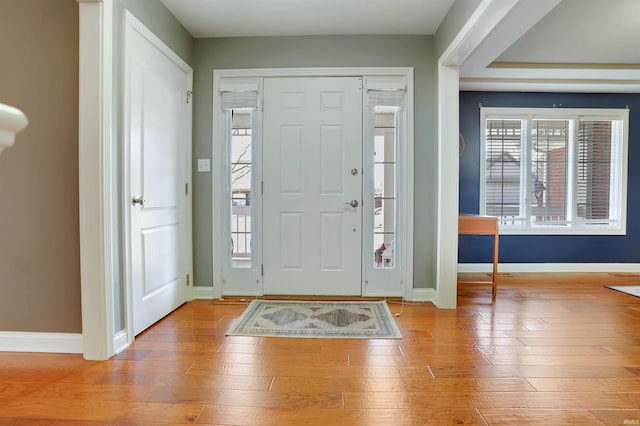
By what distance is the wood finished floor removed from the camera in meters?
1.60

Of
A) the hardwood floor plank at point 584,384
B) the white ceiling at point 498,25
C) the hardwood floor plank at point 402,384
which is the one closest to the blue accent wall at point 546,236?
the white ceiling at point 498,25

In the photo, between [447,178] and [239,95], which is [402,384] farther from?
[239,95]

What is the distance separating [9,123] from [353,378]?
1795 millimetres

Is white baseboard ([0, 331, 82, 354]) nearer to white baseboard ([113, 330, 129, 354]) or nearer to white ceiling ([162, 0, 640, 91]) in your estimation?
white baseboard ([113, 330, 129, 354])

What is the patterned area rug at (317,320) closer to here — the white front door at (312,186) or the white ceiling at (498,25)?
the white front door at (312,186)

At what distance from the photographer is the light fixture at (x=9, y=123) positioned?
22.3 inches

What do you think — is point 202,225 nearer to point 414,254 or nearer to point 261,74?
point 261,74

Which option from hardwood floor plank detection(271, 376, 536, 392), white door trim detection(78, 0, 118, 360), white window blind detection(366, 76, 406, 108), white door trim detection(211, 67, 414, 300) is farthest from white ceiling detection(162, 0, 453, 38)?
hardwood floor plank detection(271, 376, 536, 392)

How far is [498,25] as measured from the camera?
2.70 meters

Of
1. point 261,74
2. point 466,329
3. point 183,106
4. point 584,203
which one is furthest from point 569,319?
point 183,106

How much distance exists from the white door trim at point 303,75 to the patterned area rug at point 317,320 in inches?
16.8

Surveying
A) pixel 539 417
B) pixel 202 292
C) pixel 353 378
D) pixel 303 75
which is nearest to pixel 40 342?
pixel 202 292

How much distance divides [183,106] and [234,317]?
186 centimetres

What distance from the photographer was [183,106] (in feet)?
10.7
